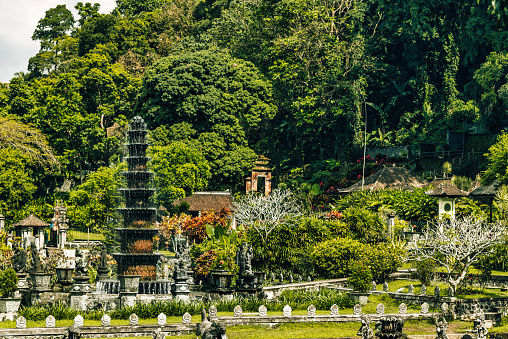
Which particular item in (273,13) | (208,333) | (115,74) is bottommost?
(208,333)

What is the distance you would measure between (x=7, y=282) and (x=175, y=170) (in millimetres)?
30152

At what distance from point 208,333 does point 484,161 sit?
41.1m

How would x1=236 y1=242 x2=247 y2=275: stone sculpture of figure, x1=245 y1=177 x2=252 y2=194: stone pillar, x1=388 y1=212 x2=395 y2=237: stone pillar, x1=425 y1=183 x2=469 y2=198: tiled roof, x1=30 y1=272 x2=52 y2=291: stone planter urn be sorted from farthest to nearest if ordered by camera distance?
x1=245 y1=177 x2=252 y2=194: stone pillar → x1=388 y1=212 x2=395 y2=237: stone pillar → x1=425 y1=183 x2=469 y2=198: tiled roof → x1=236 y1=242 x2=247 y2=275: stone sculpture of figure → x1=30 y1=272 x2=52 y2=291: stone planter urn

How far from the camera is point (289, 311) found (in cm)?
2877

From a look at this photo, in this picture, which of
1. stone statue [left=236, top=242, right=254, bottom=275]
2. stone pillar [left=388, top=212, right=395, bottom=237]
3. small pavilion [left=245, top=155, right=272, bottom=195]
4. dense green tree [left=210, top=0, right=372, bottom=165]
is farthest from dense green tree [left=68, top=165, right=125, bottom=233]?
stone statue [left=236, top=242, right=254, bottom=275]

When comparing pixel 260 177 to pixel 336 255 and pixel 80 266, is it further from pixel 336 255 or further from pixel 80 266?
pixel 80 266

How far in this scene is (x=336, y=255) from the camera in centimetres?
3834

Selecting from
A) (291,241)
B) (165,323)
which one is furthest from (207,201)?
(165,323)

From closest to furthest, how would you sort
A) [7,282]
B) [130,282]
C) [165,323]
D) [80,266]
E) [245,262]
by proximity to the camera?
[165,323] < [7,282] < [80,266] < [130,282] < [245,262]

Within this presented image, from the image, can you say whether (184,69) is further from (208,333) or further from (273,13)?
(208,333)

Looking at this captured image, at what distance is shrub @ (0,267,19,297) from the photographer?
30578 millimetres

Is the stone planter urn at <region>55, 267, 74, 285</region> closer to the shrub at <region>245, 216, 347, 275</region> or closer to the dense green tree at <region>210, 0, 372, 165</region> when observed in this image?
the shrub at <region>245, 216, 347, 275</region>

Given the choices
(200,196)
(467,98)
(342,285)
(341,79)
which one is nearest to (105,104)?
(200,196)

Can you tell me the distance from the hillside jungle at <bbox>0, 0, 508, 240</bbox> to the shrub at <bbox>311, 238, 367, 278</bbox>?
20.2 m
